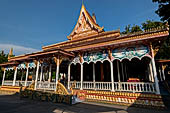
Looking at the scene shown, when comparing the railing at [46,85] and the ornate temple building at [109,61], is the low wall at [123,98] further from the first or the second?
the railing at [46,85]

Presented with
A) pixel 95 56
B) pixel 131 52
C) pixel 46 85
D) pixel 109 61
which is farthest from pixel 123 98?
pixel 46 85

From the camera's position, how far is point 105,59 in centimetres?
788

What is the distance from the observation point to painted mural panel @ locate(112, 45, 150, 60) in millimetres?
6633

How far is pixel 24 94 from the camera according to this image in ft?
30.1

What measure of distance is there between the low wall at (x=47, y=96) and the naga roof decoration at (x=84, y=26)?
28.4 feet

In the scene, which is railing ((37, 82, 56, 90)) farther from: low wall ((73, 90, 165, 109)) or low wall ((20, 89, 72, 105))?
low wall ((73, 90, 165, 109))

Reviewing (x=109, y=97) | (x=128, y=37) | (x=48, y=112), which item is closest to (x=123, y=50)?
(x=128, y=37)

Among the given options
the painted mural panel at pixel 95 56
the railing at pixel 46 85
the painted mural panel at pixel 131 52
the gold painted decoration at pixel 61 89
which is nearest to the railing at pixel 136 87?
the painted mural panel at pixel 131 52

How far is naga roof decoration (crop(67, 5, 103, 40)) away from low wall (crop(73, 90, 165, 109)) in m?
7.97

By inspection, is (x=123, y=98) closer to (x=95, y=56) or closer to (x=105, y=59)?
(x=105, y=59)

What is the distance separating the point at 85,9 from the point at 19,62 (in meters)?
12.2

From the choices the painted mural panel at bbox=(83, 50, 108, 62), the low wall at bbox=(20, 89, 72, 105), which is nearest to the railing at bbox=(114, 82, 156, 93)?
the painted mural panel at bbox=(83, 50, 108, 62)

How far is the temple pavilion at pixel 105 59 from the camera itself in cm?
657

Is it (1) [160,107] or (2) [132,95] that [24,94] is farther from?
(1) [160,107]
